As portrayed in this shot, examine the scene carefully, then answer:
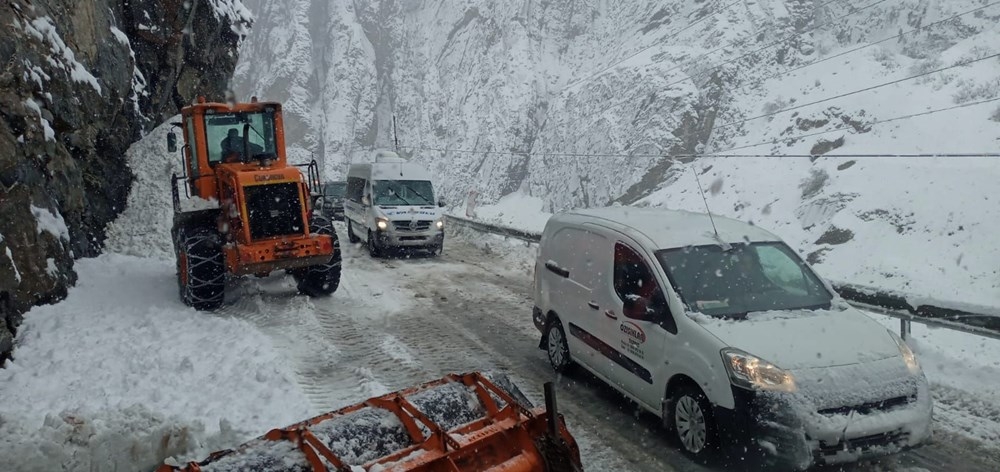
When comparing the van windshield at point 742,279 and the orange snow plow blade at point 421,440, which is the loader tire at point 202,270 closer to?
the orange snow plow blade at point 421,440

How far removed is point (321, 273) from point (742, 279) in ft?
24.3

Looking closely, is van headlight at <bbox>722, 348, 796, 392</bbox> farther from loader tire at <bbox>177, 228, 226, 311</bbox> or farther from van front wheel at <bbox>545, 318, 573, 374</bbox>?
loader tire at <bbox>177, 228, 226, 311</bbox>

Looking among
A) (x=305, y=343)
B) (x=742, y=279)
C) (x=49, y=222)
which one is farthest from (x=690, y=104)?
(x=49, y=222)

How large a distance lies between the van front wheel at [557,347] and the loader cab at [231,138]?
6.12 meters

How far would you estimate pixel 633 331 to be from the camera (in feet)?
18.1

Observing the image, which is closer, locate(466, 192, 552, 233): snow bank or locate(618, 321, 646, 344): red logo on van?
locate(618, 321, 646, 344): red logo on van

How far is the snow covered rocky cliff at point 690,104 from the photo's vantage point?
18016mm

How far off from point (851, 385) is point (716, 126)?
1131 inches

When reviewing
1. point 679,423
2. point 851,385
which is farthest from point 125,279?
point 851,385

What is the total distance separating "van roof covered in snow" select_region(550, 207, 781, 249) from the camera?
19.0 feet

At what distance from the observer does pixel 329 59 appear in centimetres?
6256

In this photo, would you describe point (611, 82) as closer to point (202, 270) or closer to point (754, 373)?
point (202, 270)

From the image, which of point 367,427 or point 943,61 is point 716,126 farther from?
point 367,427

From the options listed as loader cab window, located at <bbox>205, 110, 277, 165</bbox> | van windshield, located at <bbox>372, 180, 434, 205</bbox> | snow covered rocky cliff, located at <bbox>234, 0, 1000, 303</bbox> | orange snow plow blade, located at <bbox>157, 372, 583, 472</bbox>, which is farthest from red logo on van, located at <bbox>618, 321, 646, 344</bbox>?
van windshield, located at <bbox>372, 180, 434, 205</bbox>
